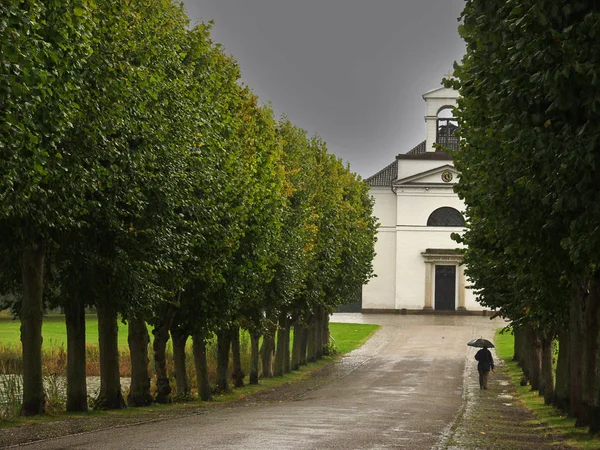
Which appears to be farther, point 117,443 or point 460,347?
point 460,347

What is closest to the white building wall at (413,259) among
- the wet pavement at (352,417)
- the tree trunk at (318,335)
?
the wet pavement at (352,417)

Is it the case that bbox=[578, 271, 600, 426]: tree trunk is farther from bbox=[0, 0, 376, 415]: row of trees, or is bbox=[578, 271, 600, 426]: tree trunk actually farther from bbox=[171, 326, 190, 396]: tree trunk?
bbox=[171, 326, 190, 396]: tree trunk

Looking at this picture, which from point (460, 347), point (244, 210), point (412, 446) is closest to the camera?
point (412, 446)

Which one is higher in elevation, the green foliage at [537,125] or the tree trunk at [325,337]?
the green foliage at [537,125]

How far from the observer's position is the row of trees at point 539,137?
13734 millimetres

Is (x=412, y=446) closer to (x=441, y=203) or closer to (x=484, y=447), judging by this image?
(x=484, y=447)

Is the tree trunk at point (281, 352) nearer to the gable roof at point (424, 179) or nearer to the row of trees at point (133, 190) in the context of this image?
the row of trees at point (133, 190)

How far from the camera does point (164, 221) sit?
2608cm

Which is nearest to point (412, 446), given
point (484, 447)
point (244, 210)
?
point (484, 447)

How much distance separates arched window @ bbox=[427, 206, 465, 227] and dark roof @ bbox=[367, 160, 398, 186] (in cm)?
559

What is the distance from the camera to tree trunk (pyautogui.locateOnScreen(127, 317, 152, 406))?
3016 centimetres

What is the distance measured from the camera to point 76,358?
86.6 ft

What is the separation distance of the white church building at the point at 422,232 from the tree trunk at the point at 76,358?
75.1m

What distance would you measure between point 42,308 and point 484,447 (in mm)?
10291
